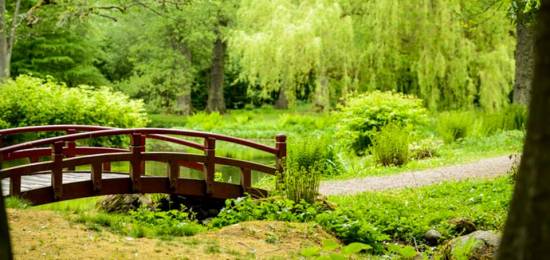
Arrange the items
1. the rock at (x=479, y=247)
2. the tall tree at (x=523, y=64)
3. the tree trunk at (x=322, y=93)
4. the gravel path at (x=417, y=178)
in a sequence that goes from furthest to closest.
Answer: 1. the tree trunk at (x=322, y=93)
2. the tall tree at (x=523, y=64)
3. the gravel path at (x=417, y=178)
4. the rock at (x=479, y=247)

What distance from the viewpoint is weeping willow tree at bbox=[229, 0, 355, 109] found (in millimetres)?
23328

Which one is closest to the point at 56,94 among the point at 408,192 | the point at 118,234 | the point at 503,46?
the point at 408,192

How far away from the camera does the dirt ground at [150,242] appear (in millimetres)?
6613

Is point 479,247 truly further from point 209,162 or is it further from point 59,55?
point 59,55

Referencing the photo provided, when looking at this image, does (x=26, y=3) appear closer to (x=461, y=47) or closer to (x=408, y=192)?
(x=461, y=47)

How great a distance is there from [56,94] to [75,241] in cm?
1195

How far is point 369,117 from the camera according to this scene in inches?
725

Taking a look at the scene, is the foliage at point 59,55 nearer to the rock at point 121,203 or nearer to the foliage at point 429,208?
the rock at point 121,203

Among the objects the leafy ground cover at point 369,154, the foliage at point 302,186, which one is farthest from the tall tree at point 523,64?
the foliage at point 302,186

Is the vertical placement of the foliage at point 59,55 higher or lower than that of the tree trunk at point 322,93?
higher

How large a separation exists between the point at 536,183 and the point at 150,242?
17.9 ft

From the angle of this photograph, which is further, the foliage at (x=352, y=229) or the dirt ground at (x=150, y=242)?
the foliage at (x=352, y=229)

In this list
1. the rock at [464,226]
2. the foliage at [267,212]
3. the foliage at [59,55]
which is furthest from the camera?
the foliage at [59,55]

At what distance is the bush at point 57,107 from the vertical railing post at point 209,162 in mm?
7789
